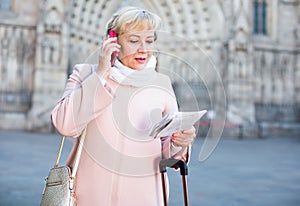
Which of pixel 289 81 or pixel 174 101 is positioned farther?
pixel 289 81

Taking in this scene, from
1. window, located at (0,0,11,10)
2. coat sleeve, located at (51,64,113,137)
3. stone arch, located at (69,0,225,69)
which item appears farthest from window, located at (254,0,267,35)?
coat sleeve, located at (51,64,113,137)

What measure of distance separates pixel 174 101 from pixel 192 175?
4709 mm

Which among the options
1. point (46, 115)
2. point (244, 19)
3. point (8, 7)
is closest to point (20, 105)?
point (46, 115)

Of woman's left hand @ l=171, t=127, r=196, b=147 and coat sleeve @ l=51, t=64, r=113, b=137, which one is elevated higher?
coat sleeve @ l=51, t=64, r=113, b=137

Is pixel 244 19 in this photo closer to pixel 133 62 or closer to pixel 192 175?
pixel 192 175

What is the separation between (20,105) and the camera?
1455 cm

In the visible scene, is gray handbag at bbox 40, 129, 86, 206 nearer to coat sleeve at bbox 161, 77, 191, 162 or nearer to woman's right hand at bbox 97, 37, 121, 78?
woman's right hand at bbox 97, 37, 121, 78

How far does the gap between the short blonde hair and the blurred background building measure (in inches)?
467

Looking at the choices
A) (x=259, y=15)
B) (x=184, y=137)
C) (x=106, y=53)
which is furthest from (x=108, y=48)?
(x=259, y=15)

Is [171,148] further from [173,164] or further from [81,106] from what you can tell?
[81,106]

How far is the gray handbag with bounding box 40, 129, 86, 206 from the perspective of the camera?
151 centimetres

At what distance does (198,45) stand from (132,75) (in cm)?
1239

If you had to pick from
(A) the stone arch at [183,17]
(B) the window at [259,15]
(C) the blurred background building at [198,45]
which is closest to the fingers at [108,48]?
(C) the blurred background building at [198,45]

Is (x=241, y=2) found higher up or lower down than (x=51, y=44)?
higher up
